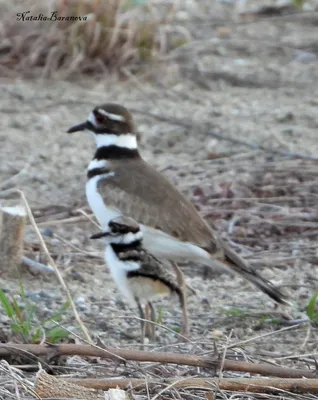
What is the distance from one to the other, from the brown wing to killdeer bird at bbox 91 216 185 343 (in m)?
0.40

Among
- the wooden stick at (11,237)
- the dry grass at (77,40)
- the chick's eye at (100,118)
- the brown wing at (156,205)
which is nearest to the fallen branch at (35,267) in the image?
the wooden stick at (11,237)

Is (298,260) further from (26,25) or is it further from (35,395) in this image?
(26,25)

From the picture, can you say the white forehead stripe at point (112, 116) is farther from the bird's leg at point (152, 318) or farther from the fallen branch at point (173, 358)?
the fallen branch at point (173, 358)

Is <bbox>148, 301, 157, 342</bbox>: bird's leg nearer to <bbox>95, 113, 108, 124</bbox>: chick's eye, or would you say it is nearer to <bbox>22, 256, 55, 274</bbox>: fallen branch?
<bbox>22, 256, 55, 274</bbox>: fallen branch

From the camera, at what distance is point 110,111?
598cm

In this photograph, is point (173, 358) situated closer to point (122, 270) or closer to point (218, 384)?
point (218, 384)

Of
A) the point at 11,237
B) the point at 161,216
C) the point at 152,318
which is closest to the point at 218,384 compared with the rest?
the point at 152,318

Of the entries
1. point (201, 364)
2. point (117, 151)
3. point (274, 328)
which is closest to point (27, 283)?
point (117, 151)

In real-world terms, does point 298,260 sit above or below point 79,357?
below

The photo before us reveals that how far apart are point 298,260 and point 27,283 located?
4.95 feet

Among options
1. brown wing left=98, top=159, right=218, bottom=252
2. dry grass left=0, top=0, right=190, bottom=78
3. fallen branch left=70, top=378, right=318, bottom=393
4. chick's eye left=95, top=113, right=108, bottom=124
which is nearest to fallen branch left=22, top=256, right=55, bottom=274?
brown wing left=98, top=159, right=218, bottom=252

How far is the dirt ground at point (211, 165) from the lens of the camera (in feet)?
17.3

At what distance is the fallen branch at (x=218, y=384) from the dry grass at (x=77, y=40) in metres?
6.08

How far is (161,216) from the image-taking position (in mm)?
5418
